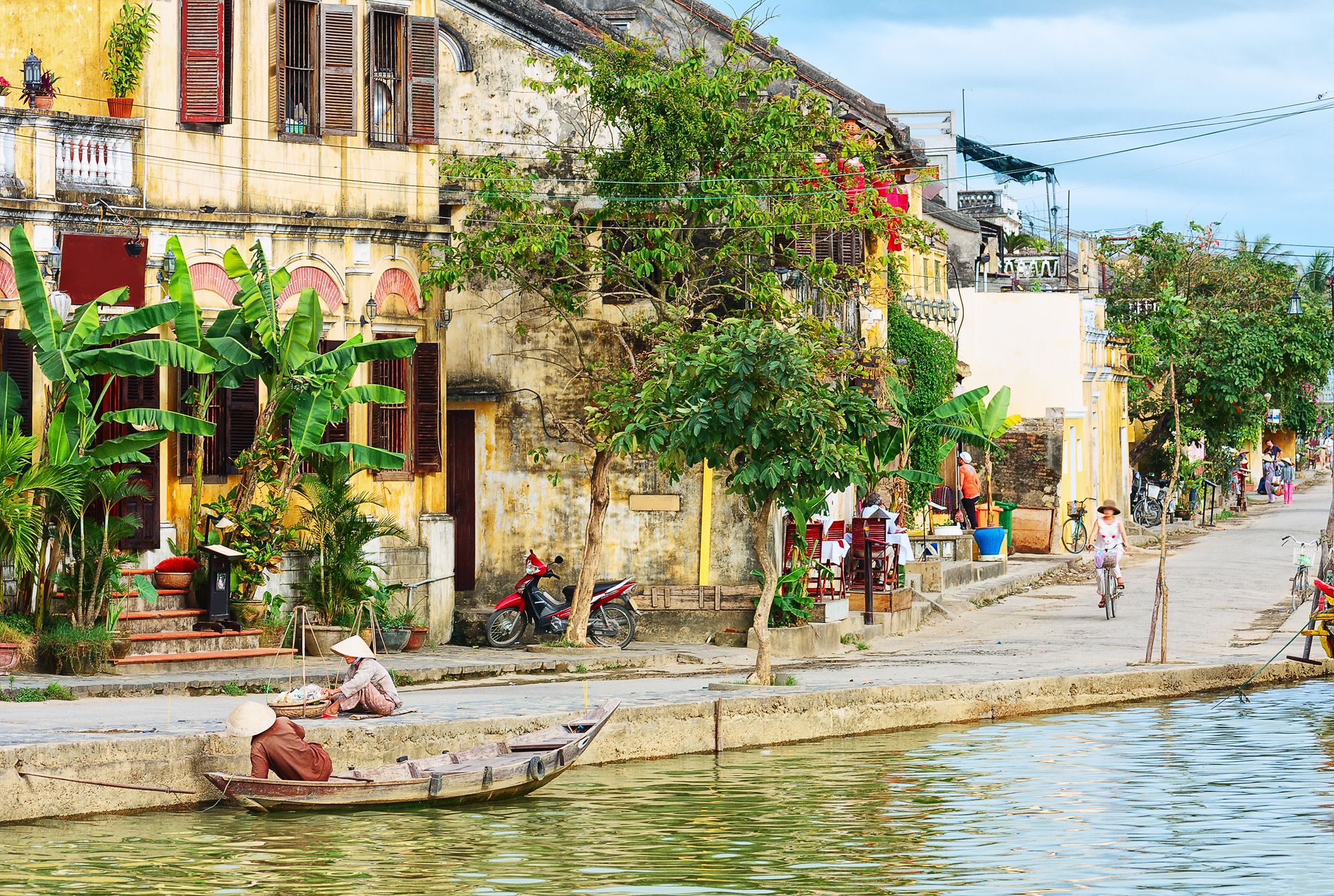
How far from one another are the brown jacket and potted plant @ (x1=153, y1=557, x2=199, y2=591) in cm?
641

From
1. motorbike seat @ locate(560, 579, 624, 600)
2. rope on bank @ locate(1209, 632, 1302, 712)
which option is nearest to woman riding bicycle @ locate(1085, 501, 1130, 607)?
rope on bank @ locate(1209, 632, 1302, 712)

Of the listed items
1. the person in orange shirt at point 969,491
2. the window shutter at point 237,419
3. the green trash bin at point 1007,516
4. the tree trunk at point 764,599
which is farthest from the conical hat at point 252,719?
the green trash bin at point 1007,516

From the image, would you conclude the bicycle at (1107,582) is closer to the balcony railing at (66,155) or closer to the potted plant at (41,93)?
the balcony railing at (66,155)

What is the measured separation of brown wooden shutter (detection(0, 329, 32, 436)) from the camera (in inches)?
794

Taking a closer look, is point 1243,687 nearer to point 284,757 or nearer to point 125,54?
point 284,757

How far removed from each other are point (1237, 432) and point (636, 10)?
2489cm

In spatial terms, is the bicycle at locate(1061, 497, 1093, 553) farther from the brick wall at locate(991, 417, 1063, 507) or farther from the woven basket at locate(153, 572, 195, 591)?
the woven basket at locate(153, 572, 195, 591)

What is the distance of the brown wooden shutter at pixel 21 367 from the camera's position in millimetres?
20156

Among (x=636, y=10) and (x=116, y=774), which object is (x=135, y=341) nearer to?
(x=116, y=774)

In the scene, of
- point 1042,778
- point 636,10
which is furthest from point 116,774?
point 636,10

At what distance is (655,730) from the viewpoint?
17.9 meters

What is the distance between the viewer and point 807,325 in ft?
74.6

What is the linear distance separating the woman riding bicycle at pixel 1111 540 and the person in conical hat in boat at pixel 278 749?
50.4ft

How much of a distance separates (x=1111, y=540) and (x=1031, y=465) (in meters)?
13.1
